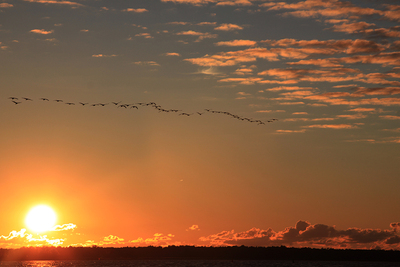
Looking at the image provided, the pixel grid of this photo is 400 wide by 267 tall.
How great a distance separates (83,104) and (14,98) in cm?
1684

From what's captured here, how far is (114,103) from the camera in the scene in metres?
153

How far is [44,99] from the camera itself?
153 meters

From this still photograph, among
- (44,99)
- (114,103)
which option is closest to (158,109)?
(114,103)

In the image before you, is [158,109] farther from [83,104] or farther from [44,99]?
[44,99]

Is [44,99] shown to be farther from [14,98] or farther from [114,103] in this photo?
[114,103]

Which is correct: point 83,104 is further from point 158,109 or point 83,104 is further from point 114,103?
point 158,109

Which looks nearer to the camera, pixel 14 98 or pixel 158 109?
pixel 14 98

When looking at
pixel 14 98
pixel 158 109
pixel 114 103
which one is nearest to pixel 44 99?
pixel 14 98

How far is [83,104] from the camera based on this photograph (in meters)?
155

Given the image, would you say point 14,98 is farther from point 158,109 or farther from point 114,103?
point 158,109

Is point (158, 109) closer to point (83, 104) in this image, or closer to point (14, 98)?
point (83, 104)

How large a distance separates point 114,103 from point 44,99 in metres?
17.4

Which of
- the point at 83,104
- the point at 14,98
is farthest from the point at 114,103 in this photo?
the point at 14,98

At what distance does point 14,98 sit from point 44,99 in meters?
7.82
